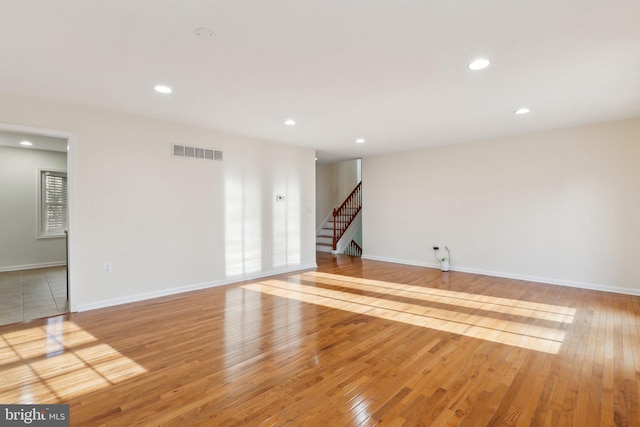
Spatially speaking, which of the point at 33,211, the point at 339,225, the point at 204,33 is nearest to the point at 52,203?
the point at 33,211

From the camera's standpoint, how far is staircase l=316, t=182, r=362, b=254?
862 cm

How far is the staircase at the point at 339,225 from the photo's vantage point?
8625mm

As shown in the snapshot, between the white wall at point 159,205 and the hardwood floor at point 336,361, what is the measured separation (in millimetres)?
522

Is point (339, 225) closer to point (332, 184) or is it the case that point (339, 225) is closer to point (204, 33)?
point (332, 184)


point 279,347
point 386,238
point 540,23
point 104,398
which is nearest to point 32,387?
point 104,398

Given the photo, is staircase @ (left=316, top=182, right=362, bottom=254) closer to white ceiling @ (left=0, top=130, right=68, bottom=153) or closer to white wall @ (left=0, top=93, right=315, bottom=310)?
white wall @ (left=0, top=93, right=315, bottom=310)

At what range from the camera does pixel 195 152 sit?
4691 mm

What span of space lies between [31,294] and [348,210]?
731 centimetres

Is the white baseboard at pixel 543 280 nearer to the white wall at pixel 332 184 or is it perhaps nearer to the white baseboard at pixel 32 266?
the white wall at pixel 332 184

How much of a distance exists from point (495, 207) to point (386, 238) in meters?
2.42

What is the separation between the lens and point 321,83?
3.05 m

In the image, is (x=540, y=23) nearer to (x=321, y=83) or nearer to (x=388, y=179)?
(x=321, y=83)

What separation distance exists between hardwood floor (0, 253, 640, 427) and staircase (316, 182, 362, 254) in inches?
172

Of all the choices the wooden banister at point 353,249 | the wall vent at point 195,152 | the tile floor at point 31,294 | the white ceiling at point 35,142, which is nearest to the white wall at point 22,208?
the white ceiling at point 35,142
